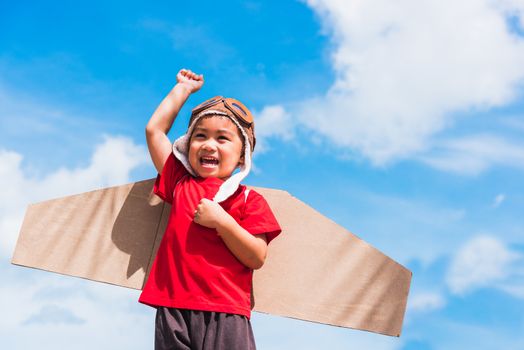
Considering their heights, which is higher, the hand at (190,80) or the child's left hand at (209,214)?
the hand at (190,80)

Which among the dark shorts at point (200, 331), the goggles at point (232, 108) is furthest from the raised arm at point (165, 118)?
the dark shorts at point (200, 331)

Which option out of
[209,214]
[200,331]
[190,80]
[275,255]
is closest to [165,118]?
[190,80]

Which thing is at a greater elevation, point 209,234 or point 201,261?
point 209,234

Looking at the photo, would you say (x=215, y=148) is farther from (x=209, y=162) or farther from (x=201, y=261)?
(x=201, y=261)

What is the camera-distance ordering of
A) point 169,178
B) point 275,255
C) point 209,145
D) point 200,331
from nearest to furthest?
point 200,331, point 209,145, point 169,178, point 275,255

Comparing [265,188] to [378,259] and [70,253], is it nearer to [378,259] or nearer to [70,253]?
[378,259]

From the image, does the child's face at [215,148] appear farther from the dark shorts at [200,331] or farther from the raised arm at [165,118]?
the dark shorts at [200,331]

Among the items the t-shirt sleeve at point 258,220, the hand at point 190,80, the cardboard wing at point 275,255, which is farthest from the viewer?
the hand at point 190,80

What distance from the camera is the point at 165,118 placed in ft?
9.04

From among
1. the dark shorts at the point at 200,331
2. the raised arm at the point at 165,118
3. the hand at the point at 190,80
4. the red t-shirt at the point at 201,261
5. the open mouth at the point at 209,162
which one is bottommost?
the dark shorts at the point at 200,331

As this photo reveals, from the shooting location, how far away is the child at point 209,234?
228 centimetres

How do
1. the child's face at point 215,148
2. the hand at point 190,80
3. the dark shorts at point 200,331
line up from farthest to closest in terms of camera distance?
1. the hand at point 190,80
2. the child's face at point 215,148
3. the dark shorts at point 200,331

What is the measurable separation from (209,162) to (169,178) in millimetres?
195

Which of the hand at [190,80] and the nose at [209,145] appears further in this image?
the hand at [190,80]
